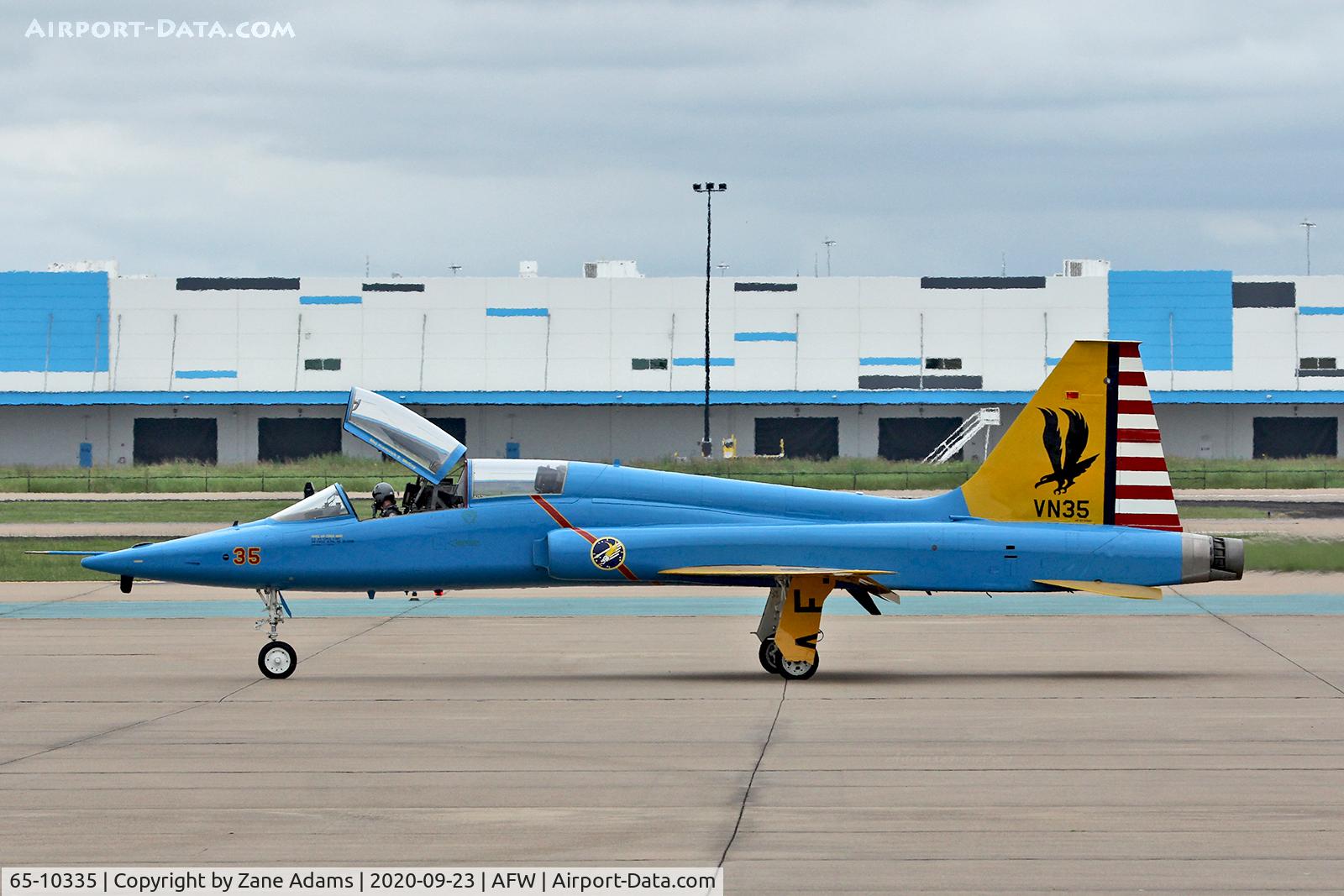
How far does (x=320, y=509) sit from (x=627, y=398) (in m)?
62.9

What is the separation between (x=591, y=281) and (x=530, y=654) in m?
65.5

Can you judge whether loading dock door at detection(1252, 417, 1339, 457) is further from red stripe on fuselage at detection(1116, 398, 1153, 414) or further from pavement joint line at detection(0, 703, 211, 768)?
pavement joint line at detection(0, 703, 211, 768)

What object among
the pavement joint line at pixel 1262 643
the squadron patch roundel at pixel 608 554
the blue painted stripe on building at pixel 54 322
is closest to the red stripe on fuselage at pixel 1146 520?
Result: the pavement joint line at pixel 1262 643

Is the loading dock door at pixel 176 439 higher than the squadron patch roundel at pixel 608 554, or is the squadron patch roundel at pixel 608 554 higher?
the loading dock door at pixel 176 439

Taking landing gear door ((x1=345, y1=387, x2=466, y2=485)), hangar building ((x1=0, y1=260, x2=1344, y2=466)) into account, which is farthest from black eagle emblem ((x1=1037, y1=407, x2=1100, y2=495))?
hangar building ((x1=0, y1=260, x2=1344, y2=466))

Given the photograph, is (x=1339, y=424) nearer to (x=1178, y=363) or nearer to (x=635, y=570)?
(x=1178, y=363)

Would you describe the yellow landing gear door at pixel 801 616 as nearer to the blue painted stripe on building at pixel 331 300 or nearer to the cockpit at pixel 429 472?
the cockpit at pixel 429 472

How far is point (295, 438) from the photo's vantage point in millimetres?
83750

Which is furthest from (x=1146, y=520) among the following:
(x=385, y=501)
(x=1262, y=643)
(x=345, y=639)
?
(x=345, y=639)

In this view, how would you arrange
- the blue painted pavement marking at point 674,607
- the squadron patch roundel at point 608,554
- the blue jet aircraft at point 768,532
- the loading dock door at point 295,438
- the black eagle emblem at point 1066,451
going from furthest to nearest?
the loading dock door at point 295,438
the blue painted pavement marking at point 674,607
the black eagle emblem at point 1066,451
the squadron patch roundel at point 608,554
the blue jet aircraft at point 768,532

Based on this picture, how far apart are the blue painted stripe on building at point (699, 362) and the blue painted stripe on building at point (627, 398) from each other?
6.23ft
